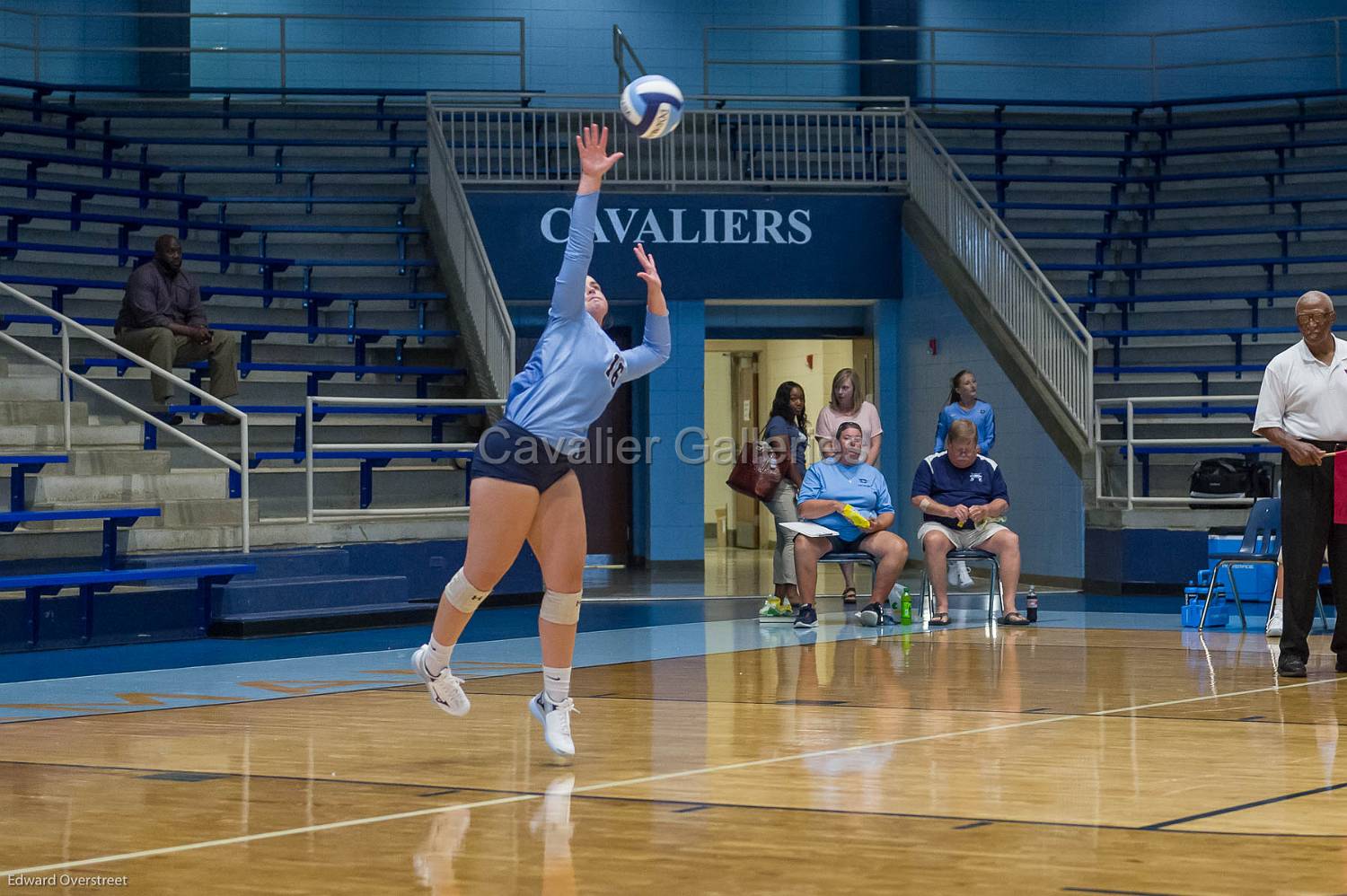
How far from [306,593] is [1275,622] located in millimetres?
5983

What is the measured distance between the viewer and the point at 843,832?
4.61 metres

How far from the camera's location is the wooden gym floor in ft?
13.6

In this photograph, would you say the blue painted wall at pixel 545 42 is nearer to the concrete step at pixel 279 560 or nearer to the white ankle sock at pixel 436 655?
the concrete step at pixel 279 560

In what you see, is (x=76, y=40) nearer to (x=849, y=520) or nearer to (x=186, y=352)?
(x=186, y=352)

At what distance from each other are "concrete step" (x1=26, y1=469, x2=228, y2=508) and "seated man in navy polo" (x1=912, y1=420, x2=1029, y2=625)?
4.72 metres

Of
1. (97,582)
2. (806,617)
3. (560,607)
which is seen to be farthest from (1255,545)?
(97,582)

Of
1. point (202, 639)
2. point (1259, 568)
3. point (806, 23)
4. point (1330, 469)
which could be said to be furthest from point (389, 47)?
point (1330, 469)

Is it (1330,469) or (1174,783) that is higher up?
(1330,469)

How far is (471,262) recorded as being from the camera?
50.8 ft

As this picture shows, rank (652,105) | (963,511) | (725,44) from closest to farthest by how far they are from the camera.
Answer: (652,105)
(963,511)
(725,44)

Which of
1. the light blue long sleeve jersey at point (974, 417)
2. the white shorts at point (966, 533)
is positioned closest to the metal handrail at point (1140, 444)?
the light blue long sleeve jersey at point (974, 417)

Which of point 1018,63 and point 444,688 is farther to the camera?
point 1018,63

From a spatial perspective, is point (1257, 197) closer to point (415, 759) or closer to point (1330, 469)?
point (1330, 469)

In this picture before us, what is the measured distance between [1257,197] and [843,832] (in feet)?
47.9
